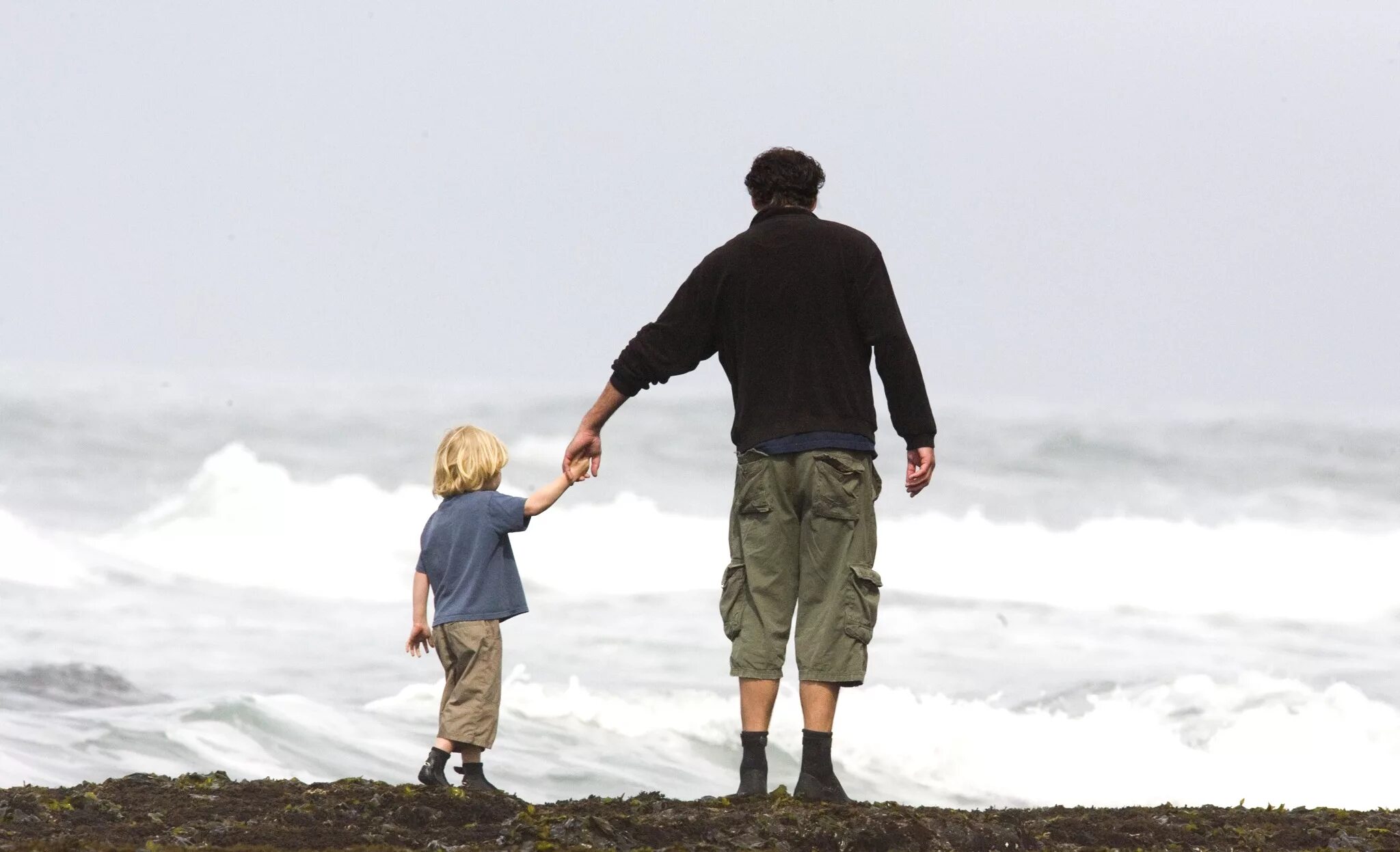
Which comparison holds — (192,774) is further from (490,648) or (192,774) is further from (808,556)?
(808,556)

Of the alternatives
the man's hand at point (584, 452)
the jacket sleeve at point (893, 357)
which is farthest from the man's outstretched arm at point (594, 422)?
the jacket sleeve at point (893, 357)

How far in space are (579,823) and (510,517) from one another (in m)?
2.03

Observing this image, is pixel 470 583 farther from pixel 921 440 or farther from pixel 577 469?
pixel 921 440

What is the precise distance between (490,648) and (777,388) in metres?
2.00

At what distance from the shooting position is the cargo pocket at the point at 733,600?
308 inches

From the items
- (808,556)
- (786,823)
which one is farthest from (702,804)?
(808,556)

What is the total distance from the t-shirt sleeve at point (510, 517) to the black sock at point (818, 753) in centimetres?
181

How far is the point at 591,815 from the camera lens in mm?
6926

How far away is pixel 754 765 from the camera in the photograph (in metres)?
7.66

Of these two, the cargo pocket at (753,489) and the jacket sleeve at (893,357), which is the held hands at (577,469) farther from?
the jacket sleeve at (893,357)

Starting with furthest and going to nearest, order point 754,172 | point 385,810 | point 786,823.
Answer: point 754,172
point 385,810
point 786,823

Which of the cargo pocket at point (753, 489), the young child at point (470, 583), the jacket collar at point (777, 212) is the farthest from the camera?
the young child at point (470, 583)

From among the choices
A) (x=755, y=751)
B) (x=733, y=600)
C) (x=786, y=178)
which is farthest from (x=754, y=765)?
(x=786, y=178)

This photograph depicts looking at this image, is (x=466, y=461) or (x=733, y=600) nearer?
(x=733, y=600)
